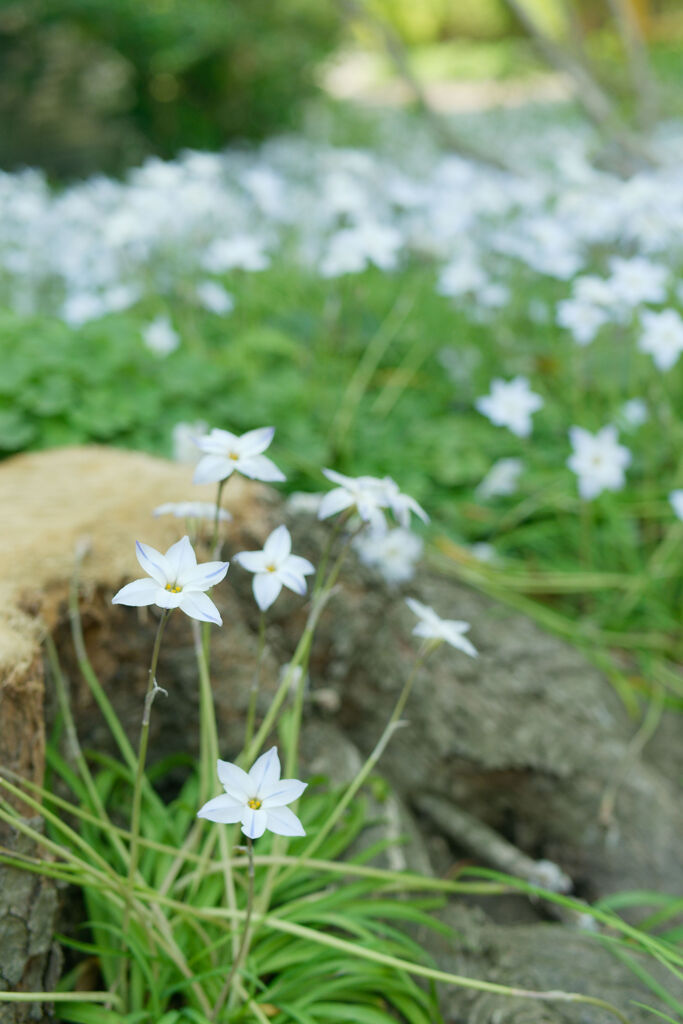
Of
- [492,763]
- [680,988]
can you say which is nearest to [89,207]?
[492,763]

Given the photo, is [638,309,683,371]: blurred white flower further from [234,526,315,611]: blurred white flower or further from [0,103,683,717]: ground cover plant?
[234,526,315,611]: blurred white flower

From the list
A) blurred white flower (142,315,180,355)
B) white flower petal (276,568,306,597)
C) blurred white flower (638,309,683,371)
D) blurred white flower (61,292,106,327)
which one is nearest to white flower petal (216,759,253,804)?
white flower petal (276,568,306,597)

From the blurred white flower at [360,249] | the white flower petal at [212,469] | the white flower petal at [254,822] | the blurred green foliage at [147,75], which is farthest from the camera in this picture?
the blurred green foliage at [147,75]

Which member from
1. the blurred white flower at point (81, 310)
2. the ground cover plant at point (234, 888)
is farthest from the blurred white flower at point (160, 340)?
the ground cover plant at point (234, 888)

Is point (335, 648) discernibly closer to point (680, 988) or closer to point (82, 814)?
point (82, 814)

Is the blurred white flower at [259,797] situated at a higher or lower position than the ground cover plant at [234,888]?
higher

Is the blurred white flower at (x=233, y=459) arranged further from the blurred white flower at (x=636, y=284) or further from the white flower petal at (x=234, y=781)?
the blurred white flower at (x=636, y=284)

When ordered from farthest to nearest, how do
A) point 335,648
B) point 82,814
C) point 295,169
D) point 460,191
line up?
point 295,169 < point 460,191 < point 335,648 < point 82,814
